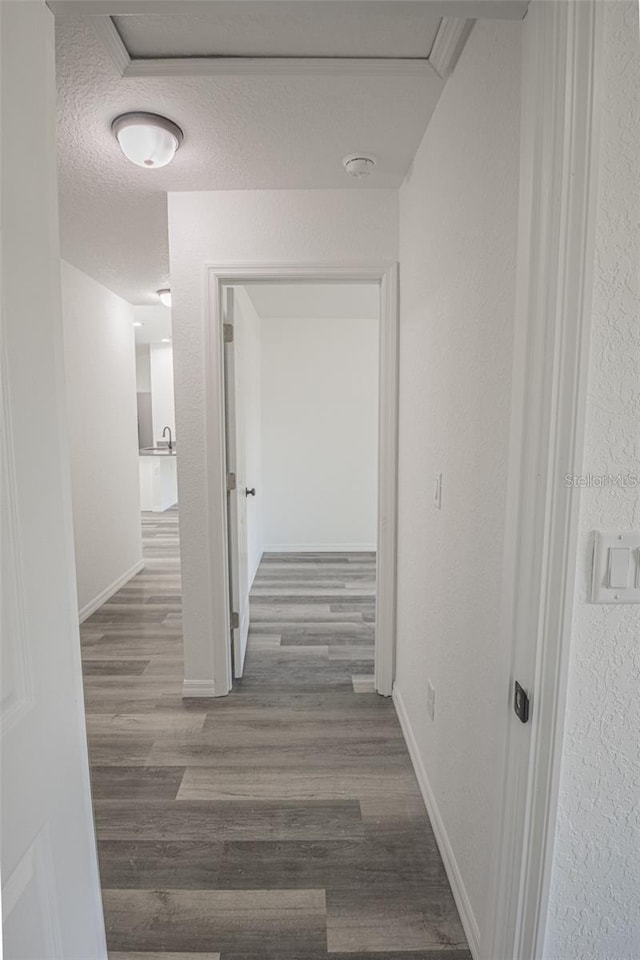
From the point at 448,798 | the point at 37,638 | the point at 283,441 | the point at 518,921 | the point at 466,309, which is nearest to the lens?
the point at 37,638

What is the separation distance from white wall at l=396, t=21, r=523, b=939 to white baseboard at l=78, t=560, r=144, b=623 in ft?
8.38

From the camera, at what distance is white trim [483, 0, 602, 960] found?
26.1 inches

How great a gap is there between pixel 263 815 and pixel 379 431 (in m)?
1.62

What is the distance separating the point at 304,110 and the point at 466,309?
0.95 meters

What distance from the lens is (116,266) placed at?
125 inches

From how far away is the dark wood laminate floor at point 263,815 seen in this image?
1.23 metres

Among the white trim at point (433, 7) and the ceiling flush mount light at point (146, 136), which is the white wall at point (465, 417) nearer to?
the white trim at point (433, 7)

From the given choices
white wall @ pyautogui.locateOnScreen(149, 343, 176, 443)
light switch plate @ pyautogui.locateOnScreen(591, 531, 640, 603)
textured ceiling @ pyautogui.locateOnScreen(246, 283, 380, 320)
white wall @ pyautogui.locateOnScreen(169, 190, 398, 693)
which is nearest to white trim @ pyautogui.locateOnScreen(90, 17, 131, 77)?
white wall @ pyautogui.locateOnScreen(169, 190, 398, 693)

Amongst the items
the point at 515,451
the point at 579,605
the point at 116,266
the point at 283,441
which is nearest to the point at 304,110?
the point at 515,451

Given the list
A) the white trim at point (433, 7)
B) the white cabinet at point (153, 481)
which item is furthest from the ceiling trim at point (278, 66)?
the white cabinet at point (153, 481)

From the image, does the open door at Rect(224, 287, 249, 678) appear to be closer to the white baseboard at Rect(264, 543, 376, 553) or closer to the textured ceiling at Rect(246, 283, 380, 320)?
the textured ceiling at Rect(246, 283, 380, 320)

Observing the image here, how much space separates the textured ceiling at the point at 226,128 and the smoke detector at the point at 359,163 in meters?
0.03

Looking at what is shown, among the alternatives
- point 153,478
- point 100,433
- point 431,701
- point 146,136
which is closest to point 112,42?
point 146,136

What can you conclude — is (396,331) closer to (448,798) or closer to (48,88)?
(48,88)
